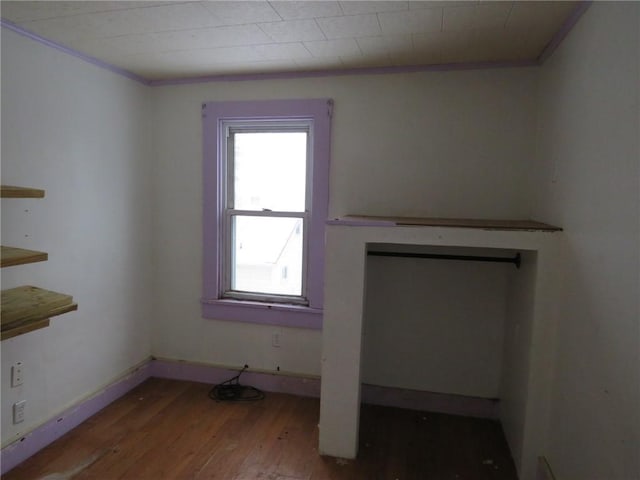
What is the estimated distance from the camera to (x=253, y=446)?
2.24 meters

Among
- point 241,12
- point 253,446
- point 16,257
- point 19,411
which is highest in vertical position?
point 241,12

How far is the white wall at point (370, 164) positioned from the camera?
7.93 ft

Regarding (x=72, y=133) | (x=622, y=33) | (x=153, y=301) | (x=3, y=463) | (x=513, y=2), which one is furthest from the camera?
(x=153, y=301)

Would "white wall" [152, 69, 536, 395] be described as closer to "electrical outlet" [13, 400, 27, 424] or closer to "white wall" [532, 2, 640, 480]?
"white wall" [532, 2, 640, 480]

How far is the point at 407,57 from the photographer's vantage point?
7.66ft

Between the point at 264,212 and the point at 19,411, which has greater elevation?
the point at 264,212

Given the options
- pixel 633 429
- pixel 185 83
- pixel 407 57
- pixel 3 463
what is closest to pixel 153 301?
pixel 3 463

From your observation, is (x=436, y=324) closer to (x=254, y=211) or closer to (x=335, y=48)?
(x=254, y=211)

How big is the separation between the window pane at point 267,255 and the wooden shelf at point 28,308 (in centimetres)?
122

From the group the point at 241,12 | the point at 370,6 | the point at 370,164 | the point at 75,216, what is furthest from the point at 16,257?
the point at 370,164

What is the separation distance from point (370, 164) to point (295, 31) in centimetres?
94

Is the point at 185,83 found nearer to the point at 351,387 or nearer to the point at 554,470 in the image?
the point at 351,387

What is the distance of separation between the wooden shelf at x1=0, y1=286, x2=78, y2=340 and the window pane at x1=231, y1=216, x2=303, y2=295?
1220mm

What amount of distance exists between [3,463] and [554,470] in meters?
2.66
